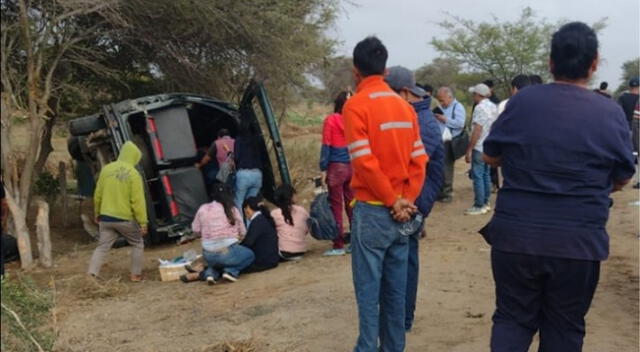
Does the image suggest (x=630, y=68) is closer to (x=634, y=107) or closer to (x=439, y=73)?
(x=439, y=73)

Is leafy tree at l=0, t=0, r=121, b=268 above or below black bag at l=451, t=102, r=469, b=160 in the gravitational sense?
above

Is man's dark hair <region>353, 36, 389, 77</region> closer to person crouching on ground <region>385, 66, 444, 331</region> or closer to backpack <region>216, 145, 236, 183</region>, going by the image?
person crouching on ground <region>385, 66, 444, 331</region>


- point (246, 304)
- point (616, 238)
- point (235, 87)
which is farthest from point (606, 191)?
point (235, 87)

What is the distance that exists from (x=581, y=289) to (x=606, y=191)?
0.46m

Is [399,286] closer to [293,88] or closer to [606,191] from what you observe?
[606,191]

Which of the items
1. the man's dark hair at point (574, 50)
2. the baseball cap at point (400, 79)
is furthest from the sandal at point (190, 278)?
the man's dark hair at point (574, 50)

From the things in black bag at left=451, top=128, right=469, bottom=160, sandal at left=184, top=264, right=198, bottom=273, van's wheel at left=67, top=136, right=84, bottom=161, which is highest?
van's wheel at left=67, top=136, right=84, bottom=161

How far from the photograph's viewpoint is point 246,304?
6.50m

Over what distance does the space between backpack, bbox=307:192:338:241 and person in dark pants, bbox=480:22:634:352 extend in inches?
183

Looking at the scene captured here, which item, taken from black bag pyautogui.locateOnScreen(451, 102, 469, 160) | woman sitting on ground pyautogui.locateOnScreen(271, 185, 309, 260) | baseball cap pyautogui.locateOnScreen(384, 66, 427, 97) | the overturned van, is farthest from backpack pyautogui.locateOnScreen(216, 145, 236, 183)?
baseball cap pyautogui.locateOnScreen(384, 66, 427, 97)

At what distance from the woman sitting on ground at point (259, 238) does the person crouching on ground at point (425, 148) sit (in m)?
2.97

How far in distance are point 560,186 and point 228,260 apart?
491 centimetres

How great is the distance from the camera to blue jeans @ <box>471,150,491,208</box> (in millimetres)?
9906

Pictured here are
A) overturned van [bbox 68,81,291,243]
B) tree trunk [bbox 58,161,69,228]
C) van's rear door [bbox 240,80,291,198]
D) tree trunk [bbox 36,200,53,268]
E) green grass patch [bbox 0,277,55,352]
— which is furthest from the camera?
tree trunk [bbox 58,161,69,228]
